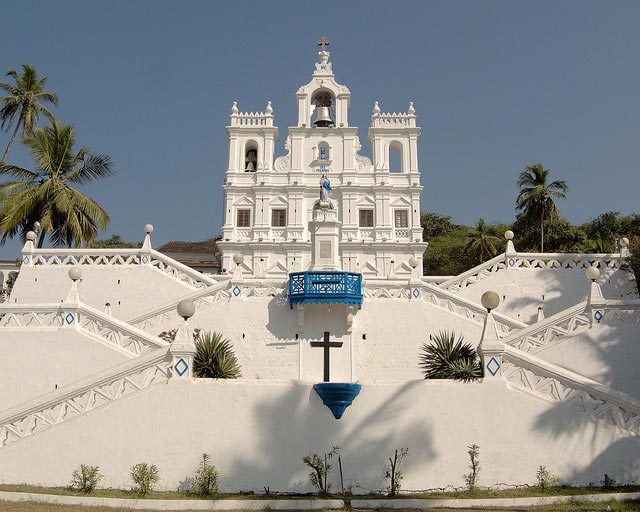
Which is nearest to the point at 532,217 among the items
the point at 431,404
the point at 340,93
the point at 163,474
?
the point at 340,93

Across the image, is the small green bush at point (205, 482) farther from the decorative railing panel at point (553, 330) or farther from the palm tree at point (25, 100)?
the palm tree at point (25, 100)

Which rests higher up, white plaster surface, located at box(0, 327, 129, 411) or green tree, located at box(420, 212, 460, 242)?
green tree, located at box(420, 212, 460, 242)

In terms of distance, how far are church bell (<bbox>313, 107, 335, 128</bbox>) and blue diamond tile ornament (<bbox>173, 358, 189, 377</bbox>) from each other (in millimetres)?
32779

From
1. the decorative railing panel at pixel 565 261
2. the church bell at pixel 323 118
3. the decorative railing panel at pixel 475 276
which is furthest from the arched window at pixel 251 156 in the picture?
the decorative railing panel at pixel 565 261

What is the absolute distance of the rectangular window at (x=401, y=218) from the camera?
4256cm

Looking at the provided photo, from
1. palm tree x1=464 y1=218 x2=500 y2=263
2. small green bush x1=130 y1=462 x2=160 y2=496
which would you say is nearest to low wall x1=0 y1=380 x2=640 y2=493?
small green bush x1=130 y1=462 x2=160 y2=496

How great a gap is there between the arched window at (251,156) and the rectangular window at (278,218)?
12.6 feet

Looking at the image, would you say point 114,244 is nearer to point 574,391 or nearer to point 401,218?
point 401,218

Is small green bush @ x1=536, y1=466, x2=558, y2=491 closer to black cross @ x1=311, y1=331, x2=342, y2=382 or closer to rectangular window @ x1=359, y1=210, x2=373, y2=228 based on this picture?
black cross @ x1=311, y1=331, x2=342, y2=382

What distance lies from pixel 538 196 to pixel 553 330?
2546cm

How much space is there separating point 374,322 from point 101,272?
11727 mm

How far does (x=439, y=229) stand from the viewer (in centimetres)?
7075

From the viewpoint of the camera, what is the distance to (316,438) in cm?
1360

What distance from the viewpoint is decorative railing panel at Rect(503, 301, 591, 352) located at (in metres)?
18.8
